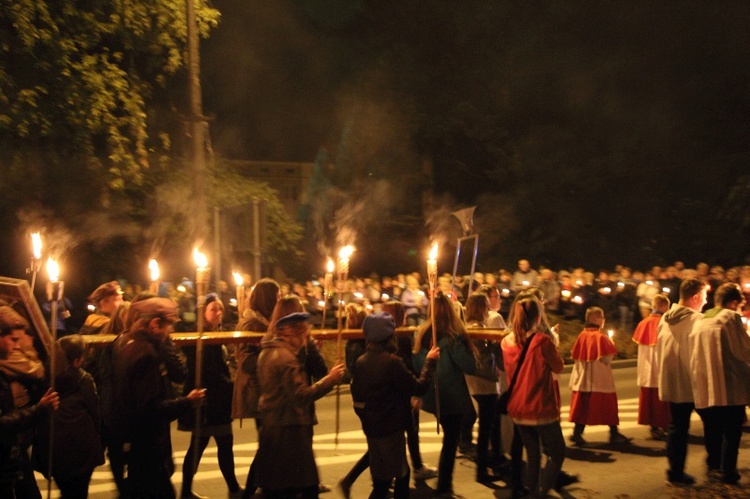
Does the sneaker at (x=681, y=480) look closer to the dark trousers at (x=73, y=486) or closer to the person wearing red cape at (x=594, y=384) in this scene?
the person wearing red cape at (x=594, y=384)

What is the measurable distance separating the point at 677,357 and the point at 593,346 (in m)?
2.04

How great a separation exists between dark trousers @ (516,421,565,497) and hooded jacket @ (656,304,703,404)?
1277 millimetres

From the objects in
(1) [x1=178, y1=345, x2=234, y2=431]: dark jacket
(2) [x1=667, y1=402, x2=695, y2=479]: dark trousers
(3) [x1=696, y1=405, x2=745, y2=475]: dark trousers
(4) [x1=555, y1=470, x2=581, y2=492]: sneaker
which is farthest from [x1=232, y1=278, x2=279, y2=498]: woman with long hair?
(3) [x1=696, y1=405, x2=745, y2=475]: dark trousers

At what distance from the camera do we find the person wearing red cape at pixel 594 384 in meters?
9.13

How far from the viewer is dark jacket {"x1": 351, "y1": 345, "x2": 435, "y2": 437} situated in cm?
577

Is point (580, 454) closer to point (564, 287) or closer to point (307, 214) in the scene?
point (564, 287)

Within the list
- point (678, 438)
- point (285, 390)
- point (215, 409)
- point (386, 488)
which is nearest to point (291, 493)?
point (285, 390)

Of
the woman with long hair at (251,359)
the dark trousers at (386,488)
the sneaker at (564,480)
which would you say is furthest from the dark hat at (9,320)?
the sneaker at (564,480)

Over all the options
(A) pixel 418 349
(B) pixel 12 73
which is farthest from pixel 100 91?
(A) pixel 418 349

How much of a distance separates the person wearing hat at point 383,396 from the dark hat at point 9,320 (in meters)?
2.22

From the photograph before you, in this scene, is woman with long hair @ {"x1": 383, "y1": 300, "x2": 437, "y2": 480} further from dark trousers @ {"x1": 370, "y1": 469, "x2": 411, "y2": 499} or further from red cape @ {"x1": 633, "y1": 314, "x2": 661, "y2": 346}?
red cape @ {"x1": 633, "y1": 314, "x2": 661, "y2": 346}

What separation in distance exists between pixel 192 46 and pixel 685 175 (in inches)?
864

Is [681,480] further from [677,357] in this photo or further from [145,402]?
[145,402]

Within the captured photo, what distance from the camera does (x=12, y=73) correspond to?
14.6m
